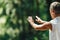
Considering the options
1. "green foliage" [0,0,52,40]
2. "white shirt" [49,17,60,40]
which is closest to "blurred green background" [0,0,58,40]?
"green foliage" [0,0,52,40]

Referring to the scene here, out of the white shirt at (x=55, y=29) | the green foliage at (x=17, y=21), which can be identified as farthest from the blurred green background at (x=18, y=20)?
the white shirt at (x=55, y=29)

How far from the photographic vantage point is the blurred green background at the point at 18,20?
310 centimetres

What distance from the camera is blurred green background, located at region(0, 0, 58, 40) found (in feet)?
10.2

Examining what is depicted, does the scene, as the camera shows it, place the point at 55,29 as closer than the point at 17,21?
Yes

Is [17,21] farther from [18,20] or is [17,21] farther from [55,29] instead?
[55,29]

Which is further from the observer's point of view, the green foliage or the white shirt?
the green foliage

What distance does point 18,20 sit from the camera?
3.12 m

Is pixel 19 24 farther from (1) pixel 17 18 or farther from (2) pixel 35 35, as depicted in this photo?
(2) pixel 35 35

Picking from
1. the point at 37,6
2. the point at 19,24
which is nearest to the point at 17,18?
the point at 19,24

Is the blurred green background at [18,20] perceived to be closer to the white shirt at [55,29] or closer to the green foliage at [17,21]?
the green foliage at [17,21]

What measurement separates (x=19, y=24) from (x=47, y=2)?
0.54m

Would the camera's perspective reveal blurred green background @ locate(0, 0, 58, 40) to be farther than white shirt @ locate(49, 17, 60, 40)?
Yes

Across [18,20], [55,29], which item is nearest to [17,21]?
[18,20]

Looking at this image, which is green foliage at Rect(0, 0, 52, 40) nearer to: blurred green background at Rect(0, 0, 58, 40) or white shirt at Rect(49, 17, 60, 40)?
blurred green background at Rect(0, 0, 58, 40)
